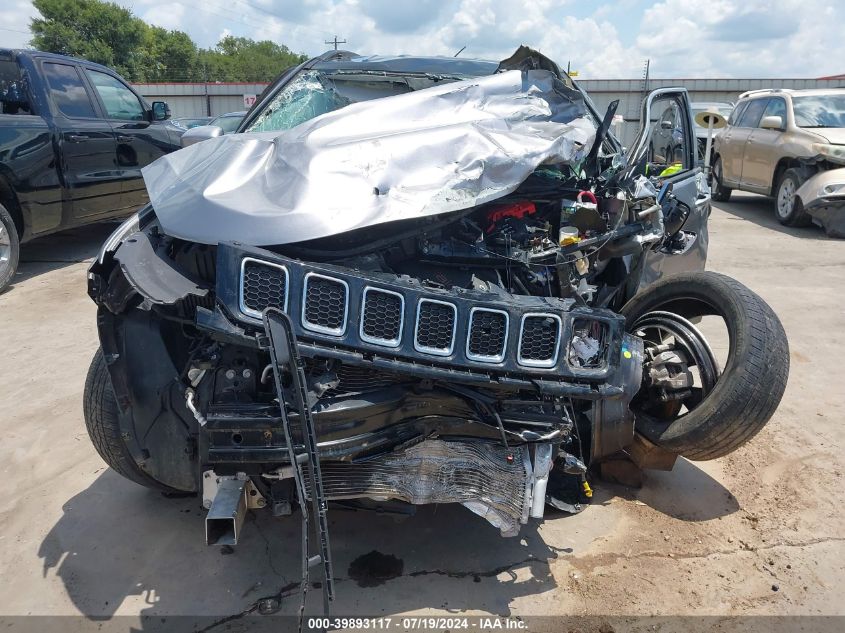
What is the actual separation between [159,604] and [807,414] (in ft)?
11.5

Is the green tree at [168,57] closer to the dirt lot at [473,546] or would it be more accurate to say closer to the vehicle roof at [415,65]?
the vehicle roof at [415,65]

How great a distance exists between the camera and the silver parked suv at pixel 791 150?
871 cm

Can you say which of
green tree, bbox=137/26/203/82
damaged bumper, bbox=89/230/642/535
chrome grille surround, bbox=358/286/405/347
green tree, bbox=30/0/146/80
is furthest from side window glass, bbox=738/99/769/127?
green tree, bbox=137/26/203/82

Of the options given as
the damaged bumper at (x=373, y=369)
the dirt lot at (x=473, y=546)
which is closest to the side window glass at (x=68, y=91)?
the dirt lot at (x=473, y=546)

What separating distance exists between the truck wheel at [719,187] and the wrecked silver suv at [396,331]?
9986mm

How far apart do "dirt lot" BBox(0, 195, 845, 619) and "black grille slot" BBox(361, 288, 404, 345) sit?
102 cm

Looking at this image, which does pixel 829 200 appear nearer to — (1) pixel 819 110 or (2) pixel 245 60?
(1) pixel 819 110

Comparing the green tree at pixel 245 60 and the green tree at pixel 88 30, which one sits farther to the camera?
the green tree at pixel 245 60

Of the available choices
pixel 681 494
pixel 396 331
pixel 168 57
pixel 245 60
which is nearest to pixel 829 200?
pixel 681 494

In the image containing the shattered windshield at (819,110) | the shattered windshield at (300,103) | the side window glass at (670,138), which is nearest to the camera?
the shattered windshield at (300,103)

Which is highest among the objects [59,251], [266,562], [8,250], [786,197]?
[786,197]

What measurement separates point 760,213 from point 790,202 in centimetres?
141

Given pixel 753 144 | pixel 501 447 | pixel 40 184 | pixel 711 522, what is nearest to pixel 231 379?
pixel 501 447

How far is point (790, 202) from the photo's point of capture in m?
9.43
